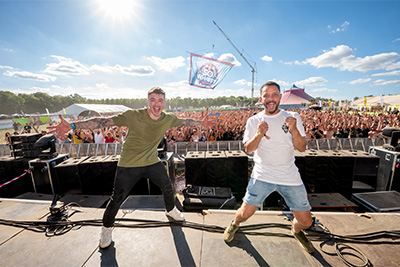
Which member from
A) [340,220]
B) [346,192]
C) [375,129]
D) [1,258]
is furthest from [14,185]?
[375,129]

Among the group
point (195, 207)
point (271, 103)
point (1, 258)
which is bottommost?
point (195, 207)

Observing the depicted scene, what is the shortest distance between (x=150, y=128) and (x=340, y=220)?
3.54 m

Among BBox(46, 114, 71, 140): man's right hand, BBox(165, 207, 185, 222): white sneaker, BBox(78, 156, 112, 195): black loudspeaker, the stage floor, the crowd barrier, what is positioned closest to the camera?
the stage floor

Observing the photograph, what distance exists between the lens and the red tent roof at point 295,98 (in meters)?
27.5

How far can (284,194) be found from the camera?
2215 mm

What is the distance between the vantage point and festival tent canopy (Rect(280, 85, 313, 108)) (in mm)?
27406

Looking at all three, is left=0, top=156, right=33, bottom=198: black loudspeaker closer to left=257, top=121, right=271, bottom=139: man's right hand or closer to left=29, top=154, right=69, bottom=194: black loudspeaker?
left=29, top=154, right=69, bottom=194: black loudspeaker

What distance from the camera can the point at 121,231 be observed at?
2.83m

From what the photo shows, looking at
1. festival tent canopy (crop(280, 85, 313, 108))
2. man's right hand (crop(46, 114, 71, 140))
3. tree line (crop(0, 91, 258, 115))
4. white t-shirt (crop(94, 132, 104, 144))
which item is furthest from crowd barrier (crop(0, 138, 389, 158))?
tree line (crop(0, 91, 258, 115))

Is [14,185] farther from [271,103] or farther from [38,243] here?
[271,103]

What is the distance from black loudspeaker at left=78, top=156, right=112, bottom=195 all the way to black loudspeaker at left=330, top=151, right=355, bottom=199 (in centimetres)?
577

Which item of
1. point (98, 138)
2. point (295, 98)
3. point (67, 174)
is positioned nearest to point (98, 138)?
point (98, 138)

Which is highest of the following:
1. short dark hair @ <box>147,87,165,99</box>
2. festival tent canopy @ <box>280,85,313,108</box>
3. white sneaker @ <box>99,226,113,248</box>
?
festival tent canopy @ <box>280,85,313,108</box>

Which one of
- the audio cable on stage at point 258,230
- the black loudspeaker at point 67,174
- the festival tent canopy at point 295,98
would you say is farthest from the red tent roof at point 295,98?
the black loudspeaker at point 67,174
